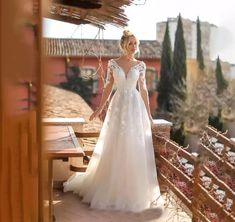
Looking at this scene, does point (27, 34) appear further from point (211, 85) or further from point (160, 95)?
point (160, 95)

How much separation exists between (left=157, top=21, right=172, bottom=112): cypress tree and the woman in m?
1.71

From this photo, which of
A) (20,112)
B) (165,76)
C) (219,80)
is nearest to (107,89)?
(219,80)

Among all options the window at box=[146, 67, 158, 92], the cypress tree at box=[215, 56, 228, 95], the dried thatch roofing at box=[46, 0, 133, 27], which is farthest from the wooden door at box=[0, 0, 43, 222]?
the window at box=[146, 67, 158, 92]

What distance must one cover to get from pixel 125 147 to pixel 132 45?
72cm

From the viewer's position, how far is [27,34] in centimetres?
45

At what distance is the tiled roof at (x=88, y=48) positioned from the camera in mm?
563

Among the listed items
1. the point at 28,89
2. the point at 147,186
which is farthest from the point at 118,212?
the point at 28,89

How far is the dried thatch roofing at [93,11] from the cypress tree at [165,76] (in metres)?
3.07

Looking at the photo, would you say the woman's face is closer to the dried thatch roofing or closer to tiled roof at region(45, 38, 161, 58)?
tiled roof at region(45, 38, 161, 58)

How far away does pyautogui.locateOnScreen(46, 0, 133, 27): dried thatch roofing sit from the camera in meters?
1.30

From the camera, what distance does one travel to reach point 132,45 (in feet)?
9.82

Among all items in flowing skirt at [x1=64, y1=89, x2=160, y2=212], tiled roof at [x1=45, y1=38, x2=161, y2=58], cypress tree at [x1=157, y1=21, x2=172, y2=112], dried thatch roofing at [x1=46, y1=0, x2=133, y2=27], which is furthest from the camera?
cypress tree at [x1=157, y1=21, x2=172, y2=112]

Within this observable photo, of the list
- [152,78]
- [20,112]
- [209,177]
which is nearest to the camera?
[20,112]

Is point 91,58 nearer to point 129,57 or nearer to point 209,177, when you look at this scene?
point 129,57
